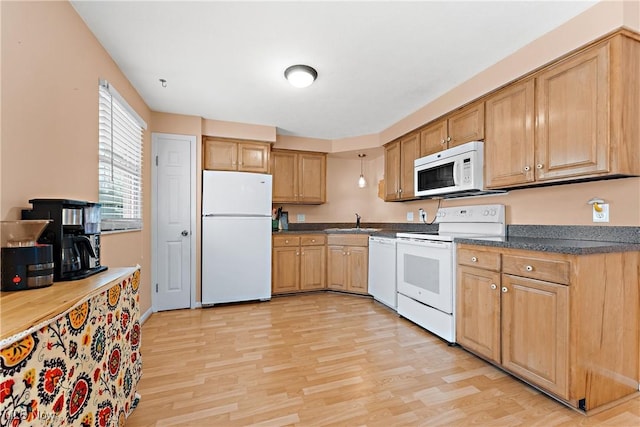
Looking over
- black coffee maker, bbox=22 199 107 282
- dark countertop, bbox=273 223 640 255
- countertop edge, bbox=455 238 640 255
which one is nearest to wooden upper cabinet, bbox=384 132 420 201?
dark countertop, bbox=273 223 640 255

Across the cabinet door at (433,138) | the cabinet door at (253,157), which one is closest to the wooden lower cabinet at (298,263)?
the cabinet door at (253,157)

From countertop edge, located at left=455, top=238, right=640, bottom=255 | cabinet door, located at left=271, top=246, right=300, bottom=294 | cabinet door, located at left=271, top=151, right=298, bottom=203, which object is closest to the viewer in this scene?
countertop edge, located at left=455, top=238, right=640, bottom=255

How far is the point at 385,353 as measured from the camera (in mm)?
2287

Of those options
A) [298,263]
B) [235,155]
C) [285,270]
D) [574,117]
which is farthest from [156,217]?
[574,117]

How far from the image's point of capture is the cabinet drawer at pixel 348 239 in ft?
12.8

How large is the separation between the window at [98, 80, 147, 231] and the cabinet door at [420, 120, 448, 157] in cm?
288

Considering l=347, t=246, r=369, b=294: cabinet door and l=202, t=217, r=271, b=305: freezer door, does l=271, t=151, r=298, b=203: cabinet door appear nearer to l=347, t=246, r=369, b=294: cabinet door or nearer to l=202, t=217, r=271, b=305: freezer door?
l=202, t=217, r=271, b=305: freezer door

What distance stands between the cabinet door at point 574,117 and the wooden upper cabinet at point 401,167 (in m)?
1.38

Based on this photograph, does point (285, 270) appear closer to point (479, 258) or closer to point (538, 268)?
point (479, 258)

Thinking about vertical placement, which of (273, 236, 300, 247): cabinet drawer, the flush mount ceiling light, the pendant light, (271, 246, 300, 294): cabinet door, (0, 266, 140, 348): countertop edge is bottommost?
(271, 246, 300, 294): cabinet door

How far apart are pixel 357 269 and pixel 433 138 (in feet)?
6.25

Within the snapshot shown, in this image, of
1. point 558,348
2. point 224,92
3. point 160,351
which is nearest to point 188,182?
point 224,92

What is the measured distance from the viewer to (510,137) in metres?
2.21

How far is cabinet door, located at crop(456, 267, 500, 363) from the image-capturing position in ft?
6.61
